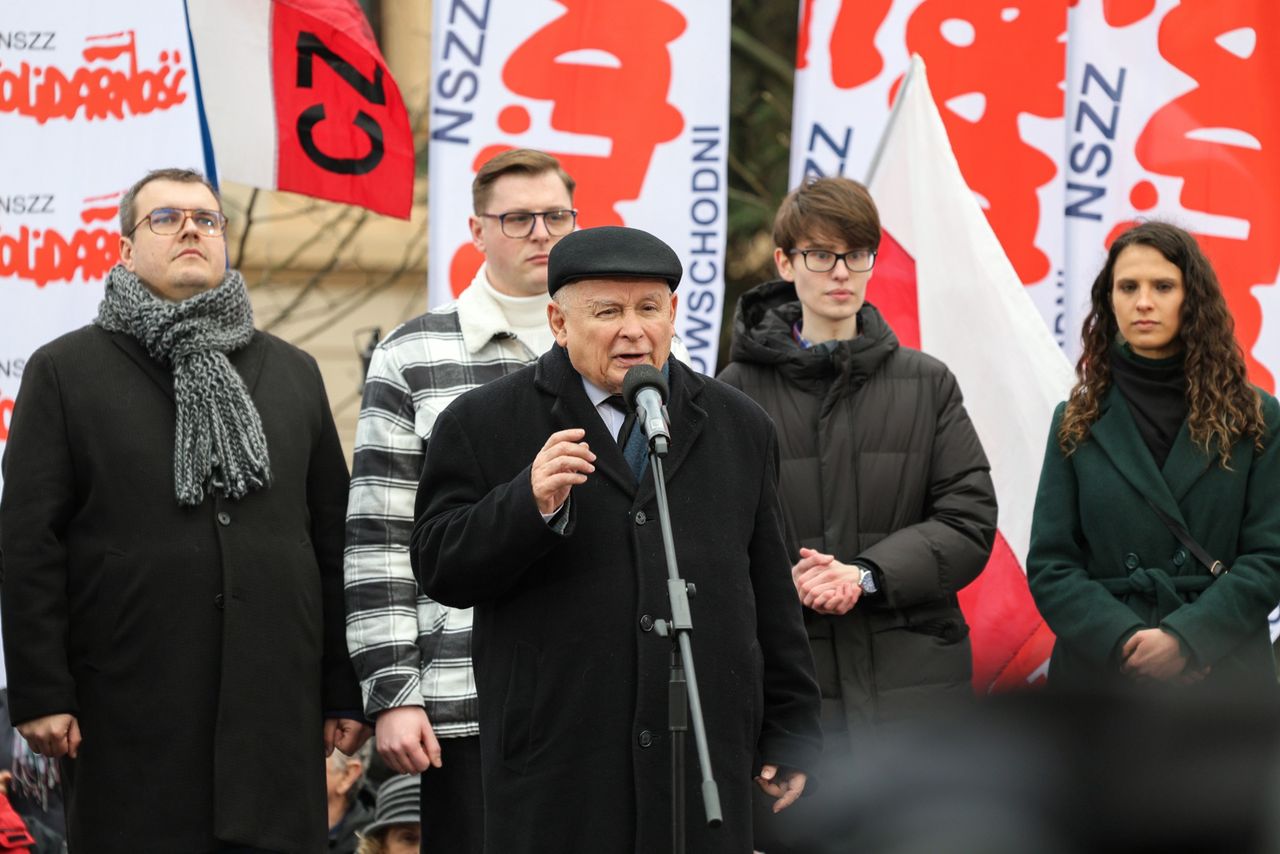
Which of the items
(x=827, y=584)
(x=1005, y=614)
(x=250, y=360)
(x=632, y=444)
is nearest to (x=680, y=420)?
(x=632, y=444)

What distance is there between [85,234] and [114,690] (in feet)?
6.26

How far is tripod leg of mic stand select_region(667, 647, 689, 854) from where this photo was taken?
3.31 metres

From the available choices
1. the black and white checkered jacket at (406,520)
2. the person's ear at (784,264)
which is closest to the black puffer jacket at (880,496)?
the person's ear at (784,264)

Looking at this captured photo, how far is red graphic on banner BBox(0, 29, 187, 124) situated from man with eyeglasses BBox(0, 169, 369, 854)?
4.02 ft

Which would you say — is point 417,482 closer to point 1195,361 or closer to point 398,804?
point 398,804

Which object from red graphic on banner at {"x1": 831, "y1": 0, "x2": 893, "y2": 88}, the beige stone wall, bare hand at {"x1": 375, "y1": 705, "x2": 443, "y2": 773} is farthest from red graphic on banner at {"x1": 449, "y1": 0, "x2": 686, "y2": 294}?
the beige stone wall

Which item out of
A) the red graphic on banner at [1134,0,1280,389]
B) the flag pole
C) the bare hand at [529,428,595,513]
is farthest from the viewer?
the red graphic on banner at [1134,0,1280,389]

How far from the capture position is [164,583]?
477 cm

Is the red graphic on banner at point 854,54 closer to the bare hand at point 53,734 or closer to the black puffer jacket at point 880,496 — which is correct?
the black puffer jacket at point 880,496

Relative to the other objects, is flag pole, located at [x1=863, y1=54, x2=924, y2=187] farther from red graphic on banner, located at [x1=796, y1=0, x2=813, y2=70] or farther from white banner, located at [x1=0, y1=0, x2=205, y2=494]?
white banner, located at [x1=0, y1=0, x2=205, y2=494]

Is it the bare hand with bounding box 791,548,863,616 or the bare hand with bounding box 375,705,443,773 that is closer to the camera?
the bare hand with bounding box 375,705,443,773

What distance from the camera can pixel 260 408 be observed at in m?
5.04

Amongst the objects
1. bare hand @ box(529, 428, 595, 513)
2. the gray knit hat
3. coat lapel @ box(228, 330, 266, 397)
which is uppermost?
coat lapel @ box(228, 330, 266, 397)

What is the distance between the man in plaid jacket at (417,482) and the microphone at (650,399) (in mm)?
1421
